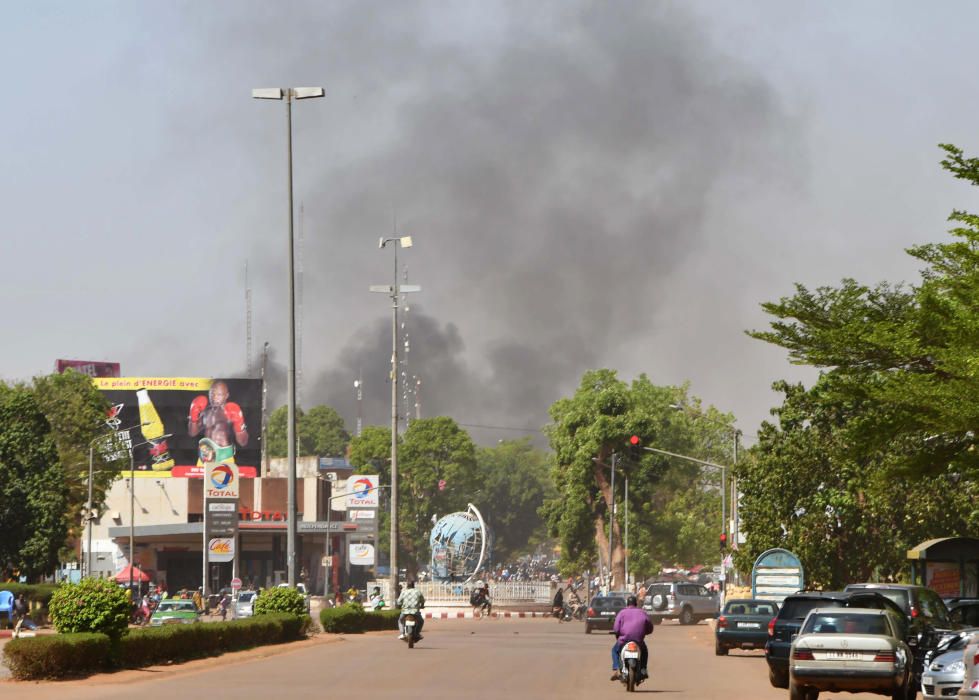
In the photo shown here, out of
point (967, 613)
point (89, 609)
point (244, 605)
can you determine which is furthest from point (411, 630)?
point (244, 605)

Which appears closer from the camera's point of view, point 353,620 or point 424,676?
point 424,676

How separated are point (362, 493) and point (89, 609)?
8794cm

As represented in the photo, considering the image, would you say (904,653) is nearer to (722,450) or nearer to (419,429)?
(722,450)

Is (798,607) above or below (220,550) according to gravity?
below

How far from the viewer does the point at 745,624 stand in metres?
38.3

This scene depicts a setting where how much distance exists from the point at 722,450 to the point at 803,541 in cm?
6002

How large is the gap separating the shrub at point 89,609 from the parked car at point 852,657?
478 inches

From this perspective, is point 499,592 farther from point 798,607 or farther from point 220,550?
point 798,607

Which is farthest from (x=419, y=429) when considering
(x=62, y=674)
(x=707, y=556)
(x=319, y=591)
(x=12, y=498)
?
(x=62, y=674)

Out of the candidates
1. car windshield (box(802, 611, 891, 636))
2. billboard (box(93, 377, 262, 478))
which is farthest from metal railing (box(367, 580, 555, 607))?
car windshield (box(802, 611, 891, 636))

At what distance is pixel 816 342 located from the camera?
31906 millimetres

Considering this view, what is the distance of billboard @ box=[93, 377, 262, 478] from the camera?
12875cm

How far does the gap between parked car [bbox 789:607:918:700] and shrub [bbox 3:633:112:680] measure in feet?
39.4

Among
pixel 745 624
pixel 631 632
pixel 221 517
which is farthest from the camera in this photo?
pixel 221 517
